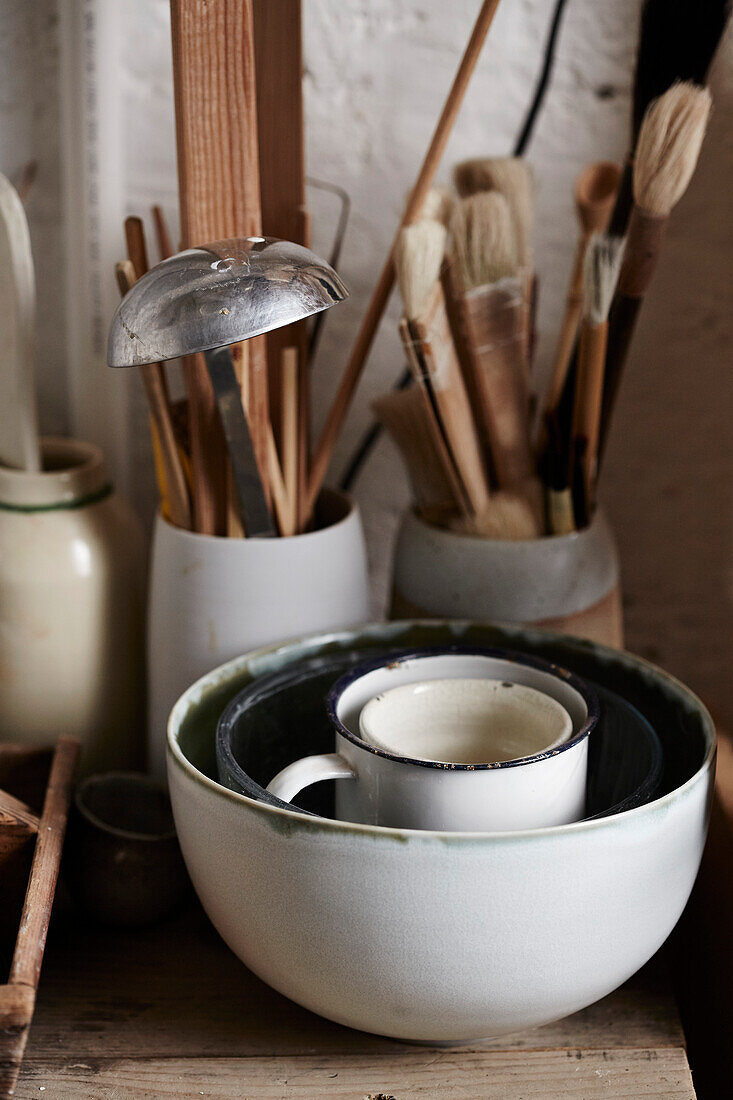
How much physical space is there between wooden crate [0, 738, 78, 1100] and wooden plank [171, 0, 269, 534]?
194 mm

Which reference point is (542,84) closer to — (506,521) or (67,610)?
(506,521)

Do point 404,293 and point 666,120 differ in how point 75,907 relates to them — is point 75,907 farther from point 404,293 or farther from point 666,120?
point 666,120

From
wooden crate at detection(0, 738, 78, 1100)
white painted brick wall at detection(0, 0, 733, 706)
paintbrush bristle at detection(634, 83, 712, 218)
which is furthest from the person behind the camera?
white painted brick wall at detection(0, 0, 733, 706)

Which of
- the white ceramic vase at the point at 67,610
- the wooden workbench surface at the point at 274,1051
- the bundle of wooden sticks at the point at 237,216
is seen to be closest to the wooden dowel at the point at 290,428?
the bundle of wooden sticks at the point at 237,216

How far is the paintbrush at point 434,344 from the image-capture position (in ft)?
1.33

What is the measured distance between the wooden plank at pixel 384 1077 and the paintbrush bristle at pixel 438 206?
1.17 feet

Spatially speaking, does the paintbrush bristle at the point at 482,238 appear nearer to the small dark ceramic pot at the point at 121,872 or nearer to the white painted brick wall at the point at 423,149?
the white painted brick wall at the point at 423,149

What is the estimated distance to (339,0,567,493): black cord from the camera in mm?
531

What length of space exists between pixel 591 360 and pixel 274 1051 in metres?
0.31

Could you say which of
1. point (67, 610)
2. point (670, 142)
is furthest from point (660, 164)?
point (67, 610)

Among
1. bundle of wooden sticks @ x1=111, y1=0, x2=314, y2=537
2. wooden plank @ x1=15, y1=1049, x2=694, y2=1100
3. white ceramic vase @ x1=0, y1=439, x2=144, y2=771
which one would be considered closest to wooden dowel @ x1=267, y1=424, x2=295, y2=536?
bundle of wooden sticks @ x1=111, y1=0, x2=314, y2=537

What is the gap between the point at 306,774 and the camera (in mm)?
337

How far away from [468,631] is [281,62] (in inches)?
10.7

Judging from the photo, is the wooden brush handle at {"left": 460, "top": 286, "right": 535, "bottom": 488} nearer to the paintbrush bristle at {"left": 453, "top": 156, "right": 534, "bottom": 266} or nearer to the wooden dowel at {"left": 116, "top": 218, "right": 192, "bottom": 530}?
the paintbrush bristle at {"left": 453, "top": 156, "right": 534, "bottom": 266}
